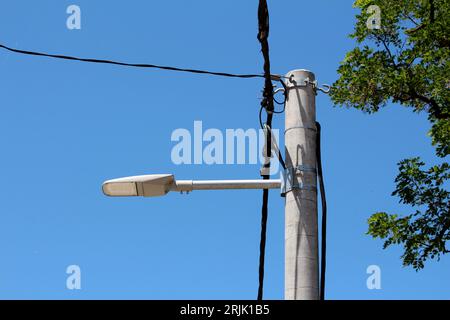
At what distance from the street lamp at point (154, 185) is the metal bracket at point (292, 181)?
0.32 ft

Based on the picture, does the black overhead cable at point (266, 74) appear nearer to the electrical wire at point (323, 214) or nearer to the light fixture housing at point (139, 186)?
the electrical wire at point (323, 214)

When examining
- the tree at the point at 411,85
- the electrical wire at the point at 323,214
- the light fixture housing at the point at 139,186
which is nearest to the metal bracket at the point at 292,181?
the electrical wire at the point at 323,214

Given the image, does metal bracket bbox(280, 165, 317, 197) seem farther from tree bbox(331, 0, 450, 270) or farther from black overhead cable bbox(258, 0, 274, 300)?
tree bbox(331, 0, 450, 270)

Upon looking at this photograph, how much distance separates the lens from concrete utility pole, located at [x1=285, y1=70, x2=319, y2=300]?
20.7 ft

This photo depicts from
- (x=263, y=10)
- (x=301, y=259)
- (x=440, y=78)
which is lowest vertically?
(x=301, y=259)

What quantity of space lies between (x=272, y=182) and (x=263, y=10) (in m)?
1.93

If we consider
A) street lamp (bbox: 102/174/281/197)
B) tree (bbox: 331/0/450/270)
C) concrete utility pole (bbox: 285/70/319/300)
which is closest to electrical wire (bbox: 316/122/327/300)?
concrete utility pole (bbox: 285/70/319/300)

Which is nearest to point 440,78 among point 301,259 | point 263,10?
point 263,10

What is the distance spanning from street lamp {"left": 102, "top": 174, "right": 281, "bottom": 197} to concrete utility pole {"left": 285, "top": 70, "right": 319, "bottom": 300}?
0.30 m

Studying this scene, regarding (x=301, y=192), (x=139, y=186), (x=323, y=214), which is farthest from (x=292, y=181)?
(x=139, y=186)

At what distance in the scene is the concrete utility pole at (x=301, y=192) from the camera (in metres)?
6.30
